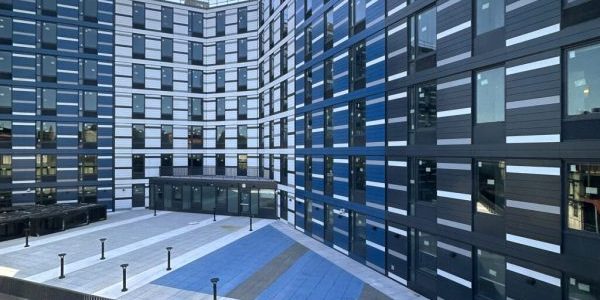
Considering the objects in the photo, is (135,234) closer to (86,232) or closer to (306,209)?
(86,232)

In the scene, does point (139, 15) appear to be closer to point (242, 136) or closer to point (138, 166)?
point (138, 166)

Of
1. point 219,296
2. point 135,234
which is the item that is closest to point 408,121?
point 219,296

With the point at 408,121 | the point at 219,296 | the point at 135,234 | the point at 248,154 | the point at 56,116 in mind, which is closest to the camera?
the point at 219,296

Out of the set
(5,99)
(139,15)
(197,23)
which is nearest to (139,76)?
(139,15)

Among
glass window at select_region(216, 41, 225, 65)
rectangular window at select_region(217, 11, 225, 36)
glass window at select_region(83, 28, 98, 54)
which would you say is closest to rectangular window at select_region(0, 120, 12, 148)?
glass window at select_region(83, 28, 98, 54)

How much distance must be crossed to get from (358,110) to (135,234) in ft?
52.6

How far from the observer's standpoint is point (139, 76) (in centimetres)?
3234

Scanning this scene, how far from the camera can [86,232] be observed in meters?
23.7

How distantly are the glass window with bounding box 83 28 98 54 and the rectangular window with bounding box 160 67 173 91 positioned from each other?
217 inches

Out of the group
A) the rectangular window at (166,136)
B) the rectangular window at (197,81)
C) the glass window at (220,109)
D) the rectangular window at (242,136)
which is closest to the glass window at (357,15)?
the rectangular window at (242,136)

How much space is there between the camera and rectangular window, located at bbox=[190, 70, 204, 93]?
34406 mm

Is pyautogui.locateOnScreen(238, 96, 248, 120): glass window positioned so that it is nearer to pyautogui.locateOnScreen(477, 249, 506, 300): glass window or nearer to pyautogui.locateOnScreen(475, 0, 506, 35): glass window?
pyautogui.locateOnScreen(475, 0, 506, 35): glass window

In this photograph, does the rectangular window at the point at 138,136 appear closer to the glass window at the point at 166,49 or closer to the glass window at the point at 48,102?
the glass window at the point at 48,102

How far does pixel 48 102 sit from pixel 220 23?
16.0m
